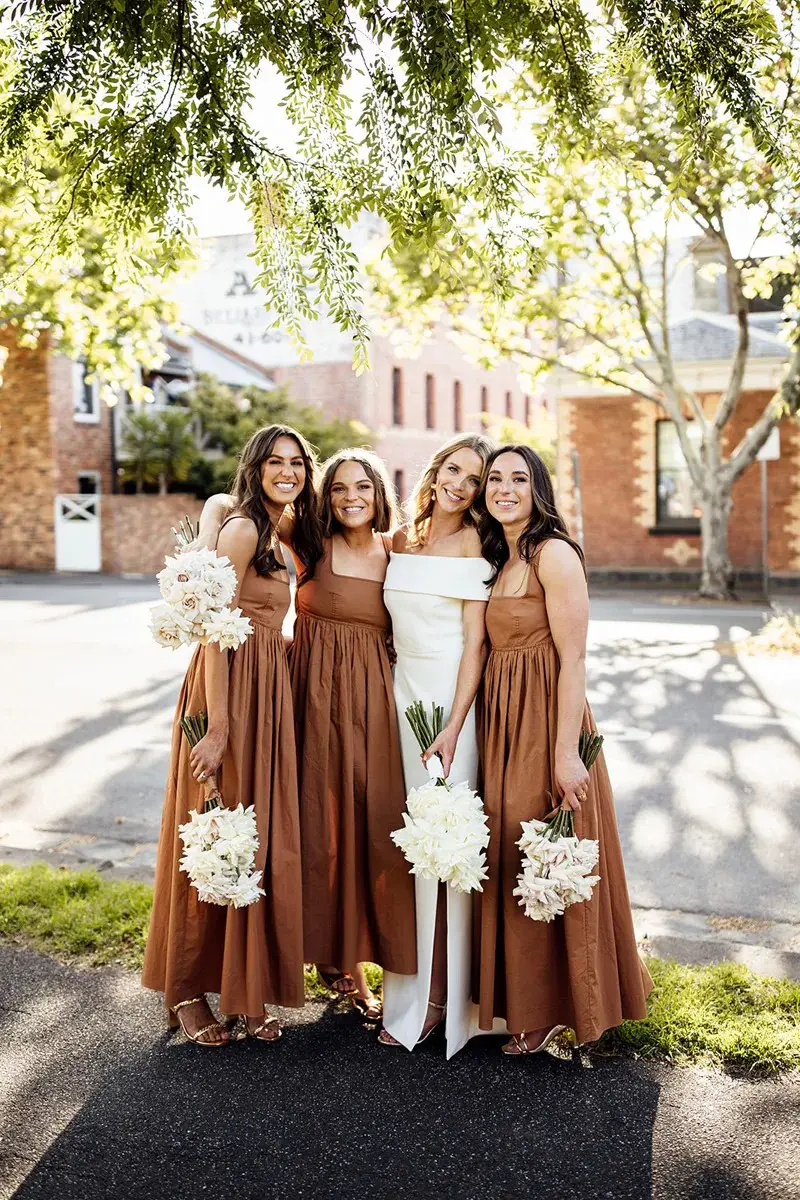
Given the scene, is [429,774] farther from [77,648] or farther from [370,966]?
[77,648]

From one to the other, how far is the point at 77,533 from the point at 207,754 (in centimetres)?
2494

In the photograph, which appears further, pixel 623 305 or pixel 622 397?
pixel 622 397

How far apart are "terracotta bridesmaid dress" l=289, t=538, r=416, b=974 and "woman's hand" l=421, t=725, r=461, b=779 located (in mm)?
255

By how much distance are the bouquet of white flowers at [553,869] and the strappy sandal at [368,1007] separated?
84 cm

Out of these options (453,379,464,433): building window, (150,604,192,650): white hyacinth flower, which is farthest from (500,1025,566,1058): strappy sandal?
(453,379,464,433): building window

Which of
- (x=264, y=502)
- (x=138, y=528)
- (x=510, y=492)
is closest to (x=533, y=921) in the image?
(x=510, y=492)

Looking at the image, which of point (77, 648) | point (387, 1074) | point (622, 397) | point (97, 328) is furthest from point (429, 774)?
point (622, 397)

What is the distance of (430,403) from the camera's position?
128 ft

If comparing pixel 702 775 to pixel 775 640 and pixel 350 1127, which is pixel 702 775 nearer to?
pixel 350 1127

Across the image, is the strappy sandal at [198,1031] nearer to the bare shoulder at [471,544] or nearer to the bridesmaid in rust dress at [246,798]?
the bridesmaid in rust dress at [246,798]

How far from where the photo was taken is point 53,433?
28094mm

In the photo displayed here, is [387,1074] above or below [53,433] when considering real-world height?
below

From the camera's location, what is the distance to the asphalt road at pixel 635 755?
5.68 m

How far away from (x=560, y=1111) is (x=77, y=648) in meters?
10.7
